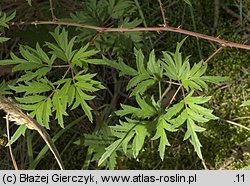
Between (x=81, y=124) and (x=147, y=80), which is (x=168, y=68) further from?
(x=81, y=124)

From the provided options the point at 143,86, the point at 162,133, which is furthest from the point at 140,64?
the point at 162,133

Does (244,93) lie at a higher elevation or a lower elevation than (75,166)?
higher

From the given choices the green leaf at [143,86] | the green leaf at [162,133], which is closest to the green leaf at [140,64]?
the green leaf at [143,86]

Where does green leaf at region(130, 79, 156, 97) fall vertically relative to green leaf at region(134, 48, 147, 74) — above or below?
below

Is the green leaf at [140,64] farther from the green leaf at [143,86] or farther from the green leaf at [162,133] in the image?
the green leaf at [162,133]

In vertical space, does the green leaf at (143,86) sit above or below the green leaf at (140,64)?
below

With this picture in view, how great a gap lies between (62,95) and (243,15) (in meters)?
1.00

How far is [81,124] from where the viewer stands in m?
1.82

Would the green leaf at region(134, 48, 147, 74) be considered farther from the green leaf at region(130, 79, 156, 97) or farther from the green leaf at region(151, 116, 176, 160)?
the green leaf at region(151, 116, 176, 160)

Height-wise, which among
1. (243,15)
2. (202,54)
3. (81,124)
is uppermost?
(243,15)

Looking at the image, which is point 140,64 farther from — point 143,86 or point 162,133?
point 162,133

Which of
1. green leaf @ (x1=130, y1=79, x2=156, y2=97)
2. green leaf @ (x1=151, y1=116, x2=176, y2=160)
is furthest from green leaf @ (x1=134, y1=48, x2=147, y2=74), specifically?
green leaf @ (x1=151, y1=116, x2=176, y2=160)
